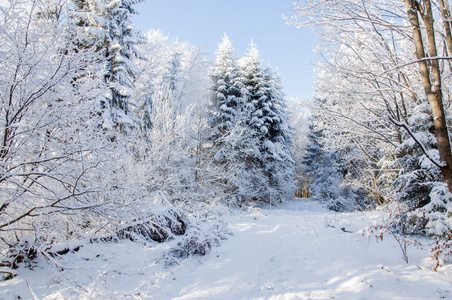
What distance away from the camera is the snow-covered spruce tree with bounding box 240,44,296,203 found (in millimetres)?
18203

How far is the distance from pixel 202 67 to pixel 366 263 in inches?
768

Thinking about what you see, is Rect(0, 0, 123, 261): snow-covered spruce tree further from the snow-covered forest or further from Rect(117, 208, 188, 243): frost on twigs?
Rect(117, 208, 188, 243): frost on twigs

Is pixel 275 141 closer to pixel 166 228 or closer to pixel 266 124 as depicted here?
pixel 266 124

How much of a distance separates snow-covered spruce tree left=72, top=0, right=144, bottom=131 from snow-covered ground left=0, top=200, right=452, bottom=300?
6788 mm

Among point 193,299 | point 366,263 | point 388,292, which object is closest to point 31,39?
point 193,299

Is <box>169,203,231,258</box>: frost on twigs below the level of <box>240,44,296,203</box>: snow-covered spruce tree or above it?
below

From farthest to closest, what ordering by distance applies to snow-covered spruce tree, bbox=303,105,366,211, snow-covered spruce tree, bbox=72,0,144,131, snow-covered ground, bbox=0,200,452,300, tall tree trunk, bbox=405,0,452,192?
snow-covered spruce tree, bbox=303,105,366,211 → snow-covered spruce tree, bbox=72,0,144,131 → snow-covered ground, bbox=0,200,452,300 → tall tree trunk, bbox=405,0,452,192

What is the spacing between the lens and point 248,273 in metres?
4.75

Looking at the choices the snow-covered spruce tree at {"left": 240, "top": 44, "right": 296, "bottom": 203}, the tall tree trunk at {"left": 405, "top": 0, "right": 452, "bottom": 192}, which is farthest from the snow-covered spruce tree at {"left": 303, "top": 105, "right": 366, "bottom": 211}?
the tall tree trunk at {"left": 405, "top": 0, "right": 452, "bottom": 192}

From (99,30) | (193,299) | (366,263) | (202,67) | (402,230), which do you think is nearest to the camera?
(193,299)

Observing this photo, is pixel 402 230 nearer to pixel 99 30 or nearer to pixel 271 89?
pixel 99 30

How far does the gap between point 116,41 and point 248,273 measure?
11126 mm

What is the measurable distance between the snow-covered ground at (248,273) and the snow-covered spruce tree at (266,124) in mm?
12034

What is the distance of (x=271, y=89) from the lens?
19031 mm
